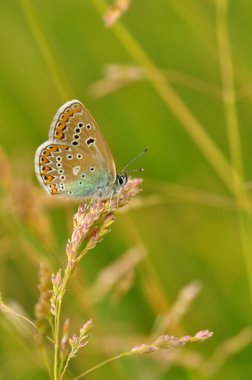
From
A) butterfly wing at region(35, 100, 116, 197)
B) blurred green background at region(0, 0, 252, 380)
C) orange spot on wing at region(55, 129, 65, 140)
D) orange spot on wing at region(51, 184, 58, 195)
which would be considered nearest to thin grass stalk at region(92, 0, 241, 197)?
blurred green background at region(0, 0, 252, 380)

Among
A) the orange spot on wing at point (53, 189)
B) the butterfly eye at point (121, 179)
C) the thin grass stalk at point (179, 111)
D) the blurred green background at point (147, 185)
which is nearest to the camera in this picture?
the butterfly eye at point (121, 179)

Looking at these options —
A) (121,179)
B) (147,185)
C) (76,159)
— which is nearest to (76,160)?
(76,159)

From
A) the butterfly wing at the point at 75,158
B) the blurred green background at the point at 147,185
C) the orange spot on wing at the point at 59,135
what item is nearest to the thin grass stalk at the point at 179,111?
the blurred green background at the point at 147,185

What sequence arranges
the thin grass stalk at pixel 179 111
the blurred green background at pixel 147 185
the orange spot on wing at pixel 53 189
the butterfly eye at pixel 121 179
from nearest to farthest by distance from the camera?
the butterfly eye at pixel 121 179 → the orange spot on wing at pixel 53 189 → the blurred green background at pixel 147 185 → the thin grass stalk at pixel 179 111

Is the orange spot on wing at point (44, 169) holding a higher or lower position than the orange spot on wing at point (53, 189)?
higher

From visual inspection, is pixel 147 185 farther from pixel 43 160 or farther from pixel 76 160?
pixel 43 160

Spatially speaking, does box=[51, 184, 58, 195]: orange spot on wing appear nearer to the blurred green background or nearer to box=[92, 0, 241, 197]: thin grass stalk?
the blurred green background

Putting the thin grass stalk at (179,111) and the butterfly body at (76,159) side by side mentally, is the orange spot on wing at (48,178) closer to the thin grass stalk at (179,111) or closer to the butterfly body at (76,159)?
the butterfly body at (76,159)
